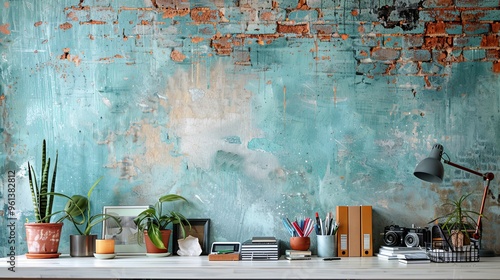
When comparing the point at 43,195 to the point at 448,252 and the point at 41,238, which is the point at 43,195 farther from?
the point at 448,252

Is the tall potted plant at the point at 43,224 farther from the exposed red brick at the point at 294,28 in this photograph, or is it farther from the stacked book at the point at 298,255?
the exposed red brick at the point at 294,28

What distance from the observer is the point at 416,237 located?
3.93m

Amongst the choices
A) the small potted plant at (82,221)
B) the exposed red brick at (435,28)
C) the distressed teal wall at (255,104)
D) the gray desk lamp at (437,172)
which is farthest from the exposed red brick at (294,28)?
the small potted plant at (82,221)

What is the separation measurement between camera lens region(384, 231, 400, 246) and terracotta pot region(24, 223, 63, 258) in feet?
7.14

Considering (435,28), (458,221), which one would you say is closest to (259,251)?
(458,221)

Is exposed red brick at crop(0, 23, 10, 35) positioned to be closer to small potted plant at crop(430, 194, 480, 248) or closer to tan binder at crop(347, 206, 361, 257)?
tan binder at crop(347, 206, 361, 257)

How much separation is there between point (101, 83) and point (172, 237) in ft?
3.98

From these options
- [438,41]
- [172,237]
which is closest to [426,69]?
[438,41]

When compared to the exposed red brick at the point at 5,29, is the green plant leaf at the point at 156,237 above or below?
below

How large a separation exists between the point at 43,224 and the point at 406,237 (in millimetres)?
2367

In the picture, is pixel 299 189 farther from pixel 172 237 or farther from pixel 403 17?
pixel 403 17

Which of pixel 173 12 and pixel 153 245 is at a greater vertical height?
pixel 173 12

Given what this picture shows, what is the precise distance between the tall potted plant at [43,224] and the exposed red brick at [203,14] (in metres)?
1.36

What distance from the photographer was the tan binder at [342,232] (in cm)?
402
